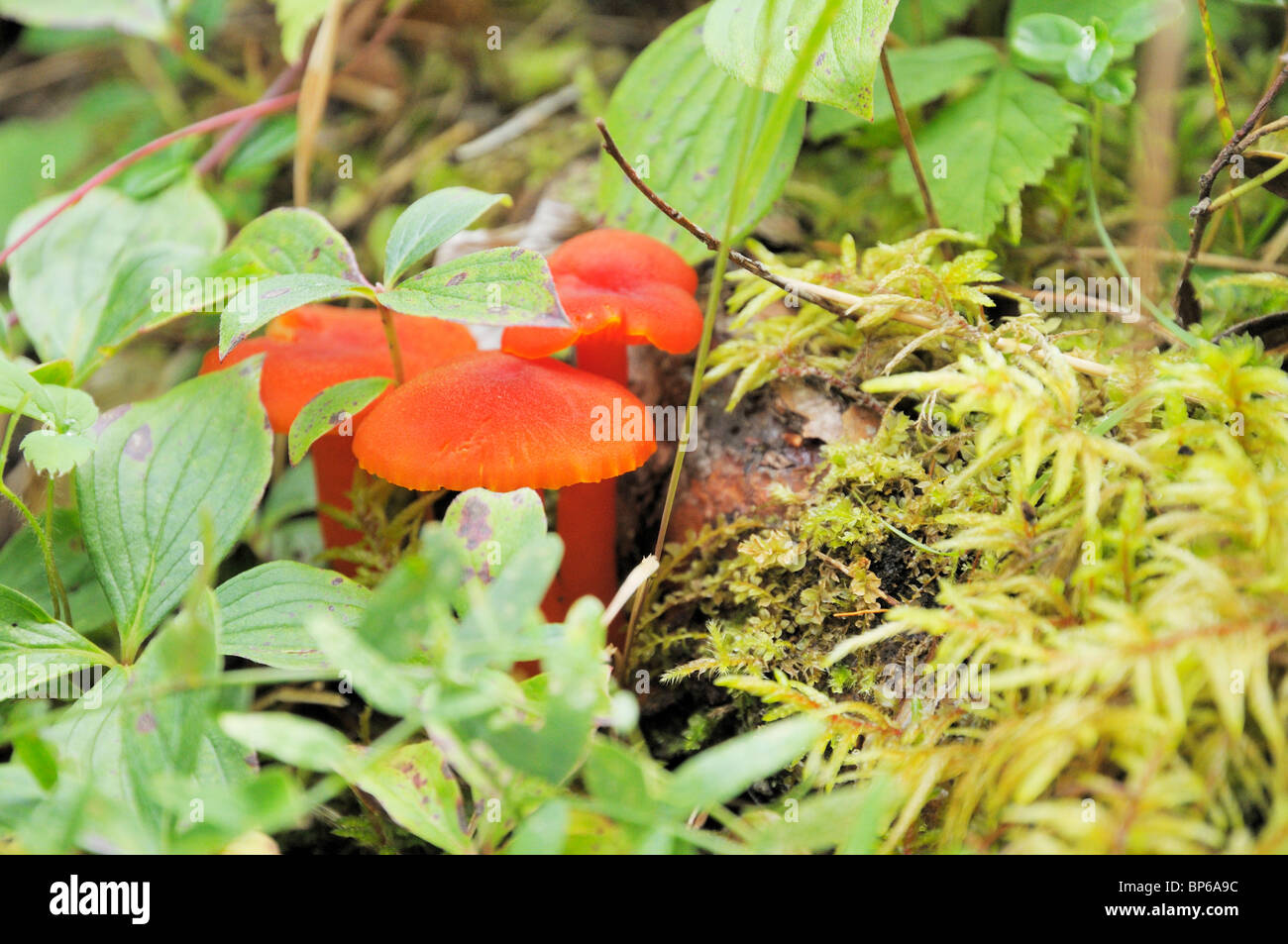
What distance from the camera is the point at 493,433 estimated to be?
1248 millimetres

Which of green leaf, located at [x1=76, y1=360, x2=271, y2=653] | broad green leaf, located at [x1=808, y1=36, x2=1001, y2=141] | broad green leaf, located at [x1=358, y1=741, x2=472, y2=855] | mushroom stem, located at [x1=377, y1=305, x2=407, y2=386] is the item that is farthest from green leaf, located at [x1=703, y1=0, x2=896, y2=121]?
broad green leaf, located at [x1=358, y1=741, x2=472, y2=855]

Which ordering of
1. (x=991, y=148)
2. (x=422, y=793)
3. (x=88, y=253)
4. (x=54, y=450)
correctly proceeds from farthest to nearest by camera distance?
1. (x=88, y=253)
2. (x=991, y=148)
3. (x=54, y=450)
4. (x=422, y=793)

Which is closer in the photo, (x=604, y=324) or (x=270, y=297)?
(x=270, y=297)

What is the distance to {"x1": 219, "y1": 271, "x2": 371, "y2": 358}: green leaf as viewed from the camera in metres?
1.20

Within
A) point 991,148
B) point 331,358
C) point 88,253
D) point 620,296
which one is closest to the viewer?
point 620,296

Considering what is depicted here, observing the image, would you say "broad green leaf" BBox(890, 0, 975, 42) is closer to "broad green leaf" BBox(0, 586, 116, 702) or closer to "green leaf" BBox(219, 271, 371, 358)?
"green leaf" BBox(219, 271, 371, 358)

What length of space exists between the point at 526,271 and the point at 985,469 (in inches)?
29.2

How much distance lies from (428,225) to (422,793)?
31.3 inches

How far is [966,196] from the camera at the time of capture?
1.66 meters

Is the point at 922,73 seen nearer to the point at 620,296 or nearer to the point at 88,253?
the point at 620,296

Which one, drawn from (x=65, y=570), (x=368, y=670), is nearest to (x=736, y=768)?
(x=368, y=670)

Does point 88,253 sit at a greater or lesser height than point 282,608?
greater

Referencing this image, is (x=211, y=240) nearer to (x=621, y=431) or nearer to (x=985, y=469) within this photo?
(x=621, y=431)
